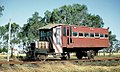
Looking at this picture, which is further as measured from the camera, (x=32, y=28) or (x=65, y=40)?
(x=32, y=28)

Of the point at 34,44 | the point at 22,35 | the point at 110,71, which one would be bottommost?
the point at 110,71

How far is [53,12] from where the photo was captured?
66250 mm

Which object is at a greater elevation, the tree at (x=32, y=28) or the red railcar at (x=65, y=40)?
the tree at (x=32, y=28)

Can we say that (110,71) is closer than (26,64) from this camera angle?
Yes

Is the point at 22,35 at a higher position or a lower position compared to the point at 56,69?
higher

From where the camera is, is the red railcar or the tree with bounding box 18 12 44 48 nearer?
→ the red railcar

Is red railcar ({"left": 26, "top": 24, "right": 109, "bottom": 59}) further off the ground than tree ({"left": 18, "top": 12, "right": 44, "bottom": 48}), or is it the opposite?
tree ({"left": 18, "top": 12, "right": 44, "bottom": 48})

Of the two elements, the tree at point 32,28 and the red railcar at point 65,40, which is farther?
the tree at point 32,28

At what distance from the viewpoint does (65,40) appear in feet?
72.7

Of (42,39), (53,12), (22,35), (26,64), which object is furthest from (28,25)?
(26,64)

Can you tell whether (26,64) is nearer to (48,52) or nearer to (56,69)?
(56,69)

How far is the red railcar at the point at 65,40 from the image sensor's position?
21877mm

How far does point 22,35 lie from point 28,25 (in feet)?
32.7

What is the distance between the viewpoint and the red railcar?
21.9 m
